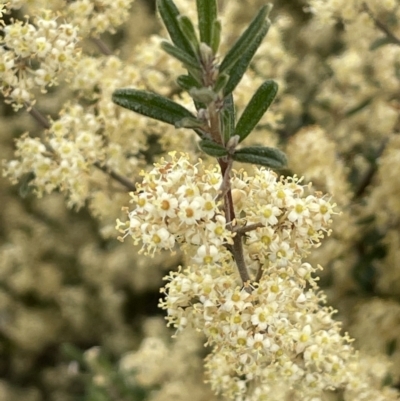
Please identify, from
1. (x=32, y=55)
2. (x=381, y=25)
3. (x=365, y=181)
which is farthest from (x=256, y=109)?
(x=365, y=181)

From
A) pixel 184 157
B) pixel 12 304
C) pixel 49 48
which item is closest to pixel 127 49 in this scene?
pixel 12 304

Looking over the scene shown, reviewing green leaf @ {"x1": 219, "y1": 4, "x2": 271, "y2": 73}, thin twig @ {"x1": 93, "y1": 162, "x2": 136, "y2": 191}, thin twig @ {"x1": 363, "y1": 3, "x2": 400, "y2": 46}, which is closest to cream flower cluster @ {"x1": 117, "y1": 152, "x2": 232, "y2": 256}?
green leaf @ {"x1": 219, "y1": 4, "x2": 271, "y2": 73}

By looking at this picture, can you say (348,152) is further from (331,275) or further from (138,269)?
(138,269)

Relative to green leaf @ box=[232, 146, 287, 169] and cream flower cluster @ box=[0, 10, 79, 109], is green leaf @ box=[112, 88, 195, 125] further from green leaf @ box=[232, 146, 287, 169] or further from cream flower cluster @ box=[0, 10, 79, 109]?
cream flower cluster @ box=[0, 10, 79, 109]

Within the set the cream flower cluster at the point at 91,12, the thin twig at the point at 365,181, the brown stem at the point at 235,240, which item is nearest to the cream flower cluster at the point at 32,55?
the cream flower cluster at the point at 91,12

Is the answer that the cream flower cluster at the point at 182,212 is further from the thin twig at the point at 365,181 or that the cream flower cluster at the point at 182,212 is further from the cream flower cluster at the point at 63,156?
the thin twig at the point at 365,181
